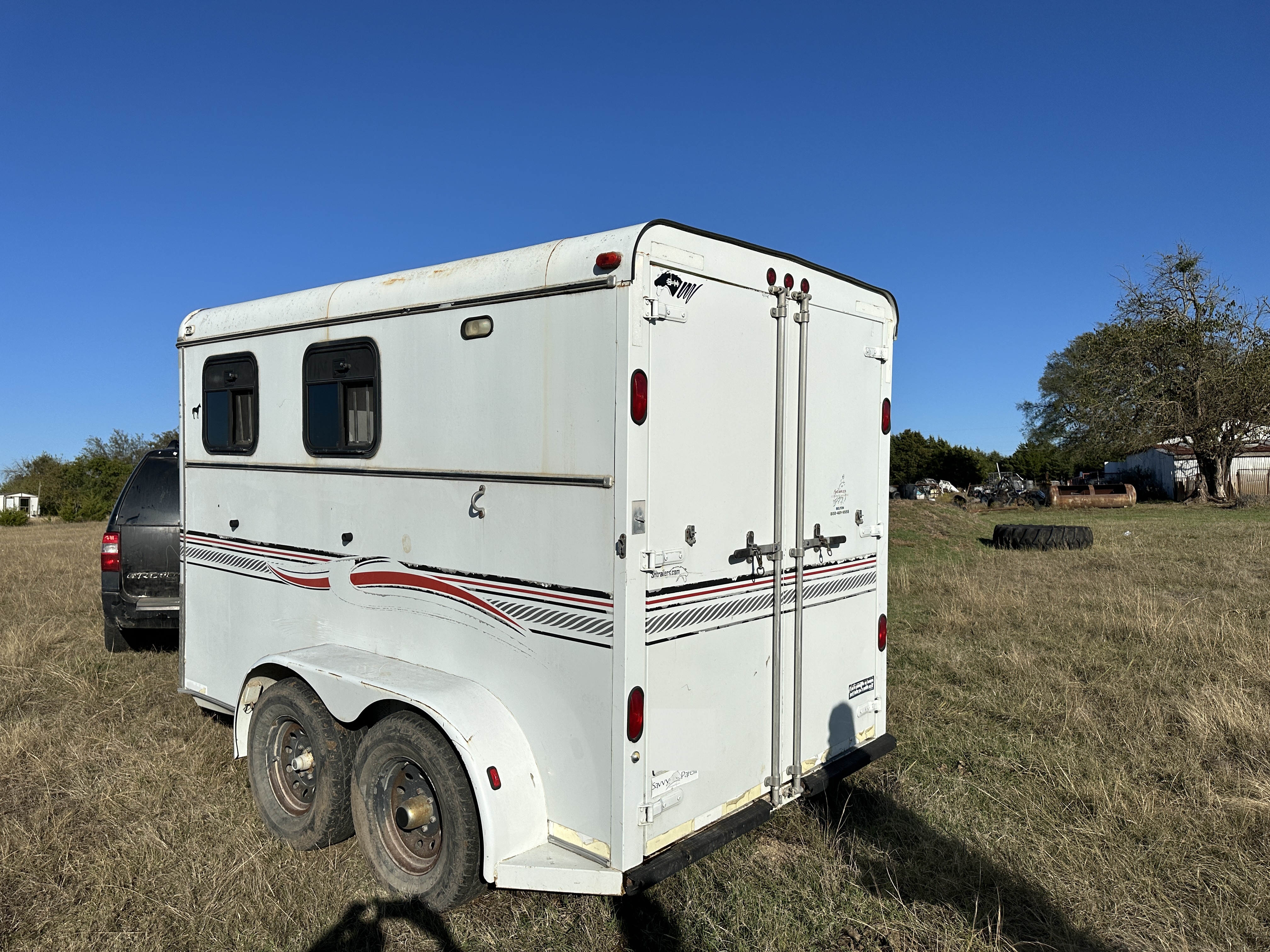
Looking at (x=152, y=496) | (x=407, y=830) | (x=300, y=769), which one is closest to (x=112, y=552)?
(x=152, y=496)

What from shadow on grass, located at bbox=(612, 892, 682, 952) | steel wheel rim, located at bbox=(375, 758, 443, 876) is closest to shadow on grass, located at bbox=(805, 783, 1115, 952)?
shadow on grass, located at bbox=(612, 892, 682, 952)

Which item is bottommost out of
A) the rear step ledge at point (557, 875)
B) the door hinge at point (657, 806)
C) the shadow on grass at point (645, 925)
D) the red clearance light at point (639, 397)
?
the shadow on grass at point (645, 925)

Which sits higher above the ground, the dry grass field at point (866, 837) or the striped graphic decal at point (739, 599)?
the striped graphic decal at point (739, 599)

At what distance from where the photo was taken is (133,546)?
272 inches

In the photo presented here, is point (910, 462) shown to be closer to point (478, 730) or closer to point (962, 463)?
point (962, 463)

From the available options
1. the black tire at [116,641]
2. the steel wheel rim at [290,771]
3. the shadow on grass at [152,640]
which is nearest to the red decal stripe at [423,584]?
the steel wheel rim at [290,771]

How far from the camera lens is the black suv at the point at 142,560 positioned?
271 inches

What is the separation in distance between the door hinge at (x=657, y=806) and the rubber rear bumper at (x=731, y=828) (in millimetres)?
152

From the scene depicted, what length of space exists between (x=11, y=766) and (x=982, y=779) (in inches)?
228

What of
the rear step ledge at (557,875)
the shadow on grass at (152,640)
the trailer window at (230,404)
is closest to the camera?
the rear step ledge at (557,875)

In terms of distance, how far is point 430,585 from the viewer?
3842mm

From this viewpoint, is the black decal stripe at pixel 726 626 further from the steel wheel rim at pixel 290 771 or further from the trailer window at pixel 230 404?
the trailer window at pixel 230 404

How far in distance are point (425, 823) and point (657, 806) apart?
106 cm

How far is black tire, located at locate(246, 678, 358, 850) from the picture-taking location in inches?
156
